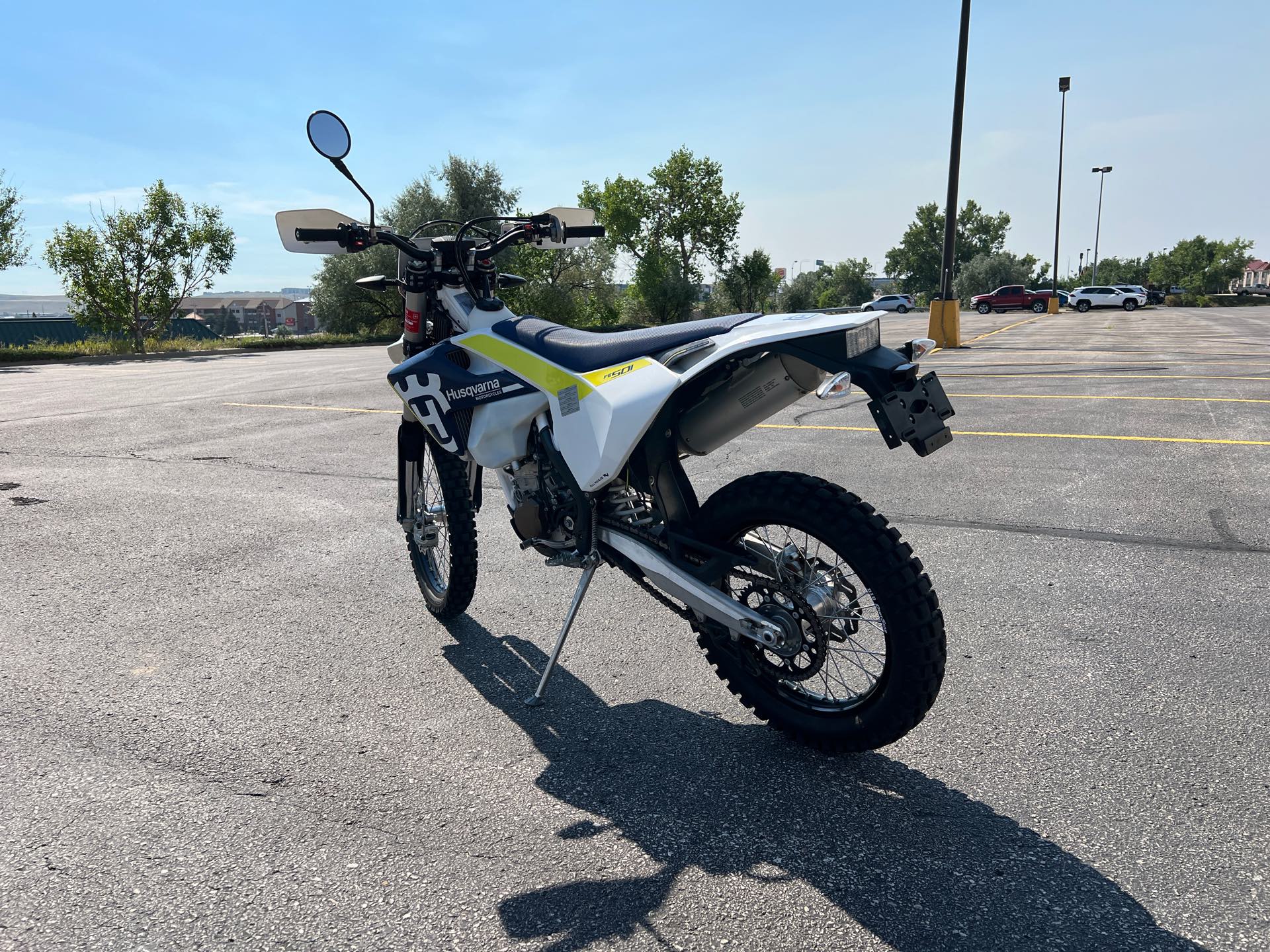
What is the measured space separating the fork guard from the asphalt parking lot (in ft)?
3.39

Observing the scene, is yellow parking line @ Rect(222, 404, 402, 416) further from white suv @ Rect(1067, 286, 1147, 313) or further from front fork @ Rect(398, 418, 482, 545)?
white suv @ Rect(1067, 286, 1147, 313)

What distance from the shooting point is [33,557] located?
4.91 meters

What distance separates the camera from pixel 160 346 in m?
32.2

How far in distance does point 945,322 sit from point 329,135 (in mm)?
18156

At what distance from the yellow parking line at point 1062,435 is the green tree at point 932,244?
409ft

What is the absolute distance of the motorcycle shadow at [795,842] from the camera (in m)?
1.99

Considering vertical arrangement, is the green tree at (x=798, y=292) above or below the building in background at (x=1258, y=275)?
below

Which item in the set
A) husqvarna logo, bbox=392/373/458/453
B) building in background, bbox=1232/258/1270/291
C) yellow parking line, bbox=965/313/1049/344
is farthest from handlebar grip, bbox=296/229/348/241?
building in background, bbox=1232/258/1270/291

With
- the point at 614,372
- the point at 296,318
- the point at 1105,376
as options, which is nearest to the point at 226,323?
the point at 296,318

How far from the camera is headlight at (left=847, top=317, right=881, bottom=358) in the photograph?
236 cm

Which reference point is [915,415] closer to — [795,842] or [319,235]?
[795,842]

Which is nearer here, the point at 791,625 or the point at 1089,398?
the point at 791,625

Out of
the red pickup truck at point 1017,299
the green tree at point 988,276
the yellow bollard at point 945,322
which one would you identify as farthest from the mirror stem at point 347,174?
the green tree at point 988,276

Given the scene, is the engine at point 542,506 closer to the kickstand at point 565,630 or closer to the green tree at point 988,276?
the kickstand at point 565,630
